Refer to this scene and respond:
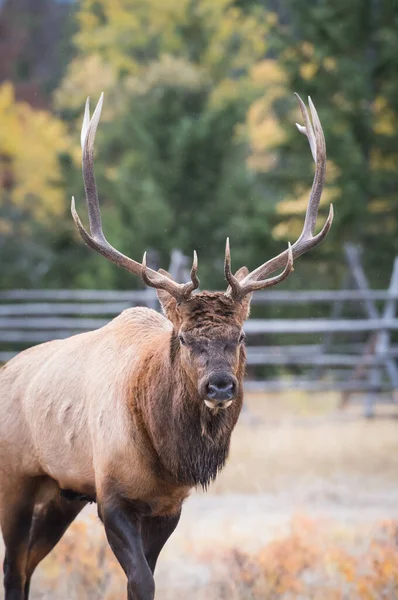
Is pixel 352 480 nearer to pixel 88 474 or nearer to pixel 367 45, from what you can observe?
pixel 88 474

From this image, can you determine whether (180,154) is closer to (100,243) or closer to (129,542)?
(100,243)

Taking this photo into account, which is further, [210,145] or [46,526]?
[210,145]

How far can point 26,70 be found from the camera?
43156 millimetres

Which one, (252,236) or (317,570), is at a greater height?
(317,570)

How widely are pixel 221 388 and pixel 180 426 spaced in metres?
0.48

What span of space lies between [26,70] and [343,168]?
A: 24578mm

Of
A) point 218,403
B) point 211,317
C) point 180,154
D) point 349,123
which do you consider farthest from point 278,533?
point 180,154

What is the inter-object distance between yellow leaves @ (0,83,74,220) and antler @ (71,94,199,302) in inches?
917

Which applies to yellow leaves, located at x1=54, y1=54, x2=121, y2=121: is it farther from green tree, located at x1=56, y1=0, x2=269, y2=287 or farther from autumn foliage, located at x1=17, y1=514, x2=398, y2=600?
autumn foliage, located at x1=17, y1=514, x2=398, y2=600

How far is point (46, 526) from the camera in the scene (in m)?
6.48

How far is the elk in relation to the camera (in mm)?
5348

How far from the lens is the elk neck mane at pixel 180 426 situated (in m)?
5.41

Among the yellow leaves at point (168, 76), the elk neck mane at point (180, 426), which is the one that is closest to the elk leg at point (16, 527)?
the elk neck mane at point (180, 426)

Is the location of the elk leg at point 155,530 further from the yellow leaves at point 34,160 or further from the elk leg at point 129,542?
the yellow leaves at point 34,160
